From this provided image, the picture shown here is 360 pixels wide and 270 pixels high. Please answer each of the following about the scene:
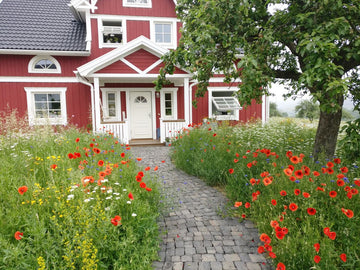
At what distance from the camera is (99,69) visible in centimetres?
837

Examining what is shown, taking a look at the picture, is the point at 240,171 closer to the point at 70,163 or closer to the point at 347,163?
the point at 347,163

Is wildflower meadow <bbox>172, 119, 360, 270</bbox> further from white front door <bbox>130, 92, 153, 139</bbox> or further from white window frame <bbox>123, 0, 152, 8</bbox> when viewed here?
white window frame <bbox>123, 0, 152, 8</bbox>

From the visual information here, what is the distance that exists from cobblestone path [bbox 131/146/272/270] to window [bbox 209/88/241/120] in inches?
302

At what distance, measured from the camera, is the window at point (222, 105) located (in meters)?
11.4

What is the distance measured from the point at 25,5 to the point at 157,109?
8.13 m

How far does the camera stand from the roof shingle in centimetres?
964

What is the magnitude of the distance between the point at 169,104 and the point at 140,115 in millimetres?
1492

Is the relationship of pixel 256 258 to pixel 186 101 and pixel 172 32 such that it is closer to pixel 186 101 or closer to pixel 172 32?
pixel 186 101

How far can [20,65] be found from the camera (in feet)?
31.7

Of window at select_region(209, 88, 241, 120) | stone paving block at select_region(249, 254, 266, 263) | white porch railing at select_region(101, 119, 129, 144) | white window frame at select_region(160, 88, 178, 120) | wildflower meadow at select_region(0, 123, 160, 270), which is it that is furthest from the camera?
window at select_region(209, 88, 241, 120)

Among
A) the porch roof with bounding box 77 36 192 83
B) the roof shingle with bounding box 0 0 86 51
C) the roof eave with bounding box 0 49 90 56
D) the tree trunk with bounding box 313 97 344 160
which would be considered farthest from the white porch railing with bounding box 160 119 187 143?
the tree trunk with bounding box 313 97 344 160

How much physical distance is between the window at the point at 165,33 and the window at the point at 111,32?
1486 mm

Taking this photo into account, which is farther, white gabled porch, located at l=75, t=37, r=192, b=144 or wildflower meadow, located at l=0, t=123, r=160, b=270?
white gabled porch, located at l=75, t=37, r=192, b=144

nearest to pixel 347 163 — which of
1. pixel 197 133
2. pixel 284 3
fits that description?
pixel 284 3
